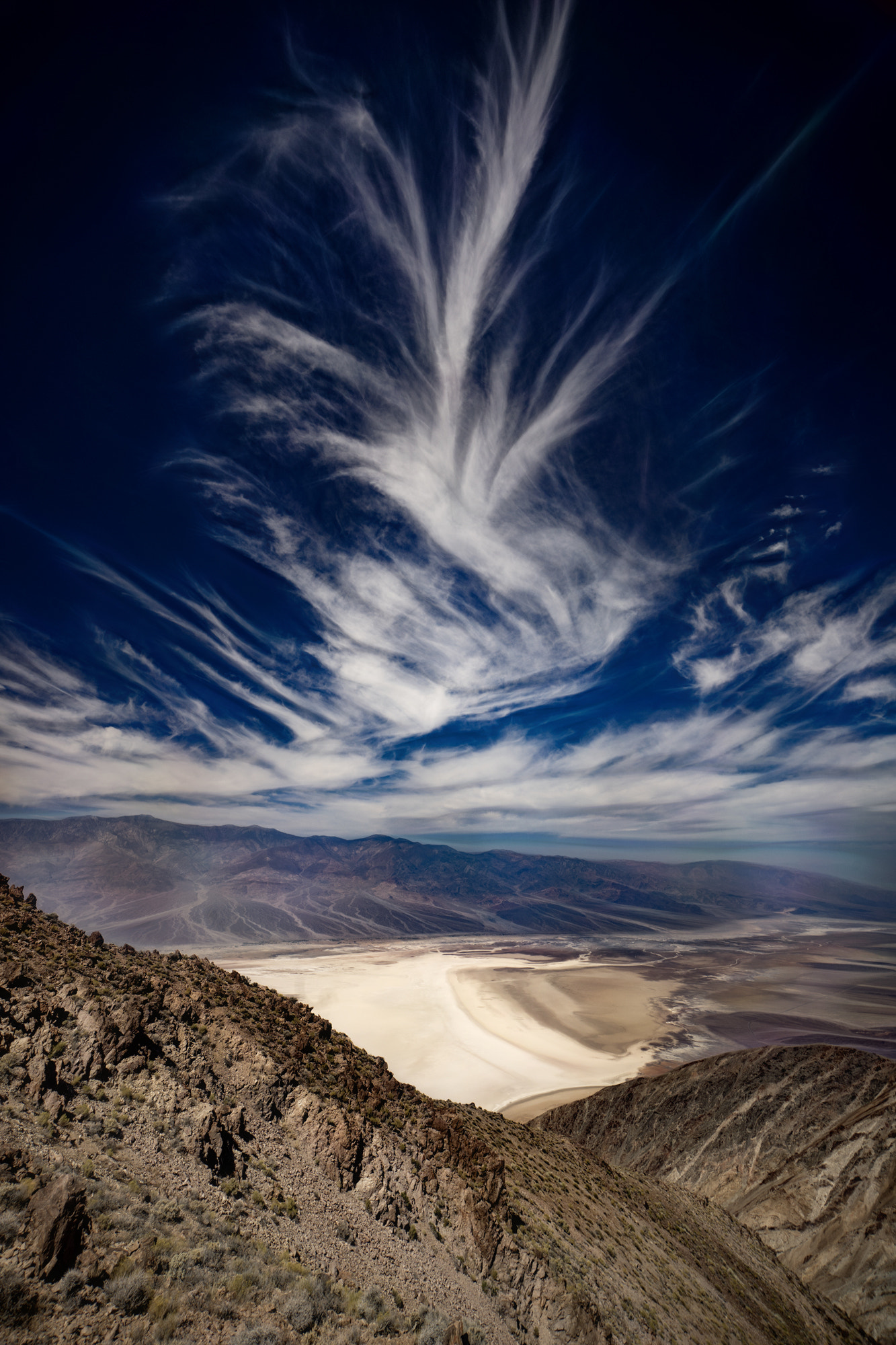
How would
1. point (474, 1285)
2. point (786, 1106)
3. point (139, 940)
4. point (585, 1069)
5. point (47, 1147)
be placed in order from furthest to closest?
1. point (139, 940)
2. point (585, 1069)
3. point (786, 1106)
4. point (474, 1285)
5. point (47, 1147)

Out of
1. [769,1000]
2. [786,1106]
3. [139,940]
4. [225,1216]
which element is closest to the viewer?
[225,1216]

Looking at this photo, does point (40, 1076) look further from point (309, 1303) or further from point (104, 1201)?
point (309, 1303)

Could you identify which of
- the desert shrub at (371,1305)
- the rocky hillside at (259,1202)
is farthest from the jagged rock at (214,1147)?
the desert shrub at (371,1305)

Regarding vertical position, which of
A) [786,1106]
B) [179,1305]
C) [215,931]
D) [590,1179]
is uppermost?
[179,1305]

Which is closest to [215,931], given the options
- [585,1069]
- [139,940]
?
[139,940]

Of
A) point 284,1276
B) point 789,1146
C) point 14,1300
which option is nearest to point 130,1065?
point 284,1276

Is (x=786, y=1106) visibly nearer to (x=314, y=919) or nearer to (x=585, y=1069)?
(x=585, y=1069)

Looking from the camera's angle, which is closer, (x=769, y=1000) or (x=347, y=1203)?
(x=347, y=1203)

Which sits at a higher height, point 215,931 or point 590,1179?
point 590,1179
